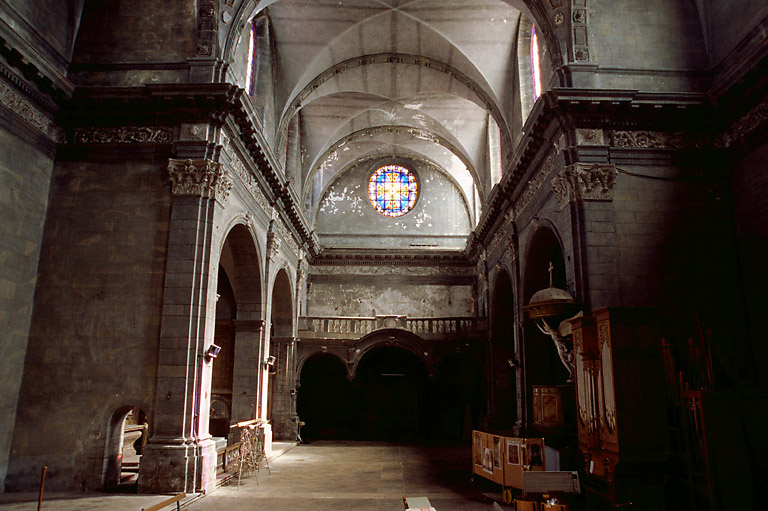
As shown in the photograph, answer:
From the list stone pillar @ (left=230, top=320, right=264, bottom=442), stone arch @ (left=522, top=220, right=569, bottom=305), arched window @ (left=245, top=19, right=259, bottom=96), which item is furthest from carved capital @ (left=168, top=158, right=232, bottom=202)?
stone arch @ (left=522, top=220, right=569, bottom=305)

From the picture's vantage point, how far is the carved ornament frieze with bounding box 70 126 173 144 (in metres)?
12.8

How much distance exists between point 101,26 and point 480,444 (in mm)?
13385

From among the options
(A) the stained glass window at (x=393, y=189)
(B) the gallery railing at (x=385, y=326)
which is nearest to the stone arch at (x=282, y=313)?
(B) the gallery railing at (x=385, y=326)

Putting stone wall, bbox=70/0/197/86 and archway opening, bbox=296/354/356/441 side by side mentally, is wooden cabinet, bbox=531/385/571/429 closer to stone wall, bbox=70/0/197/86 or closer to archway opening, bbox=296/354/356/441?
stone wall, bbox=70/0/197/86

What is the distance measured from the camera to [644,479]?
28.8 ft

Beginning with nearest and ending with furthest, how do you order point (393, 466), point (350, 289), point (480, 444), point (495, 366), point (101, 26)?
point (480, 444), point (101, 26), point (393, 466), point (495, 366), point (350, 289)

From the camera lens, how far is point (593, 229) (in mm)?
12133

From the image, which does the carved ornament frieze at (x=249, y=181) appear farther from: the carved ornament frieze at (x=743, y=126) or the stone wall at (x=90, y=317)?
the carved ornament frieze at (x=743, y=126)

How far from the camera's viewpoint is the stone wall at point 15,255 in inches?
438

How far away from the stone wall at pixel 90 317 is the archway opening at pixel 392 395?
46.4 feet

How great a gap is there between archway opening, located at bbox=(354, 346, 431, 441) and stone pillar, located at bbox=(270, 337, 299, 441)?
3.68m

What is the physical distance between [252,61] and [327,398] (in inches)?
589

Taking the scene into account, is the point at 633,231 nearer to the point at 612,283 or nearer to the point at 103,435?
the point at 612,283

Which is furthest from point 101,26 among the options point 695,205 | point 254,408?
point 695,205
